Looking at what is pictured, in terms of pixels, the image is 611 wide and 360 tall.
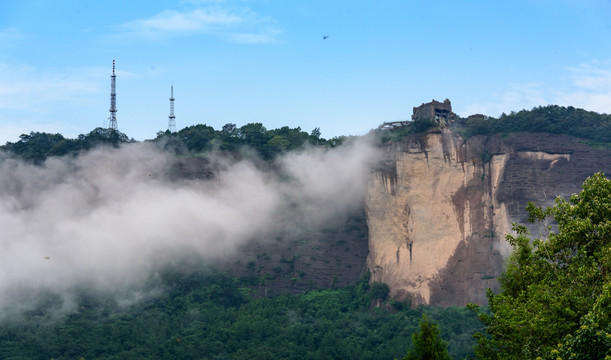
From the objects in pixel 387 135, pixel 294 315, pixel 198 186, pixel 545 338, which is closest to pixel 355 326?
pixel 294 315

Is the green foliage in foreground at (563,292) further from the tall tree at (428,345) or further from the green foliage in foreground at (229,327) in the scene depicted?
the green foliage in foreground at (229,327)

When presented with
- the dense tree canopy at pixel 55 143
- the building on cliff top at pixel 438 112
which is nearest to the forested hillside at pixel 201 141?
the dense tree canopy at pixel 55 143

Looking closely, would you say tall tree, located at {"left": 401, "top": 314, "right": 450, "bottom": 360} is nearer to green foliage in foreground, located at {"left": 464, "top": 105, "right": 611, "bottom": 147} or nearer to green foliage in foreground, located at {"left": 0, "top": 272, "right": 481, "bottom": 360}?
green foliage in foreground, located at {"left": 0, "top": 272, "right": 481, "bottom": 360}

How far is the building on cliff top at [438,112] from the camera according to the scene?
75188 mm

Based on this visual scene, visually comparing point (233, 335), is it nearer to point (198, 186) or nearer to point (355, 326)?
point (355, 326)

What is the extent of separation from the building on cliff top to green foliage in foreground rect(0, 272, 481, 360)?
13646mm

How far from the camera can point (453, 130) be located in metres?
75.1

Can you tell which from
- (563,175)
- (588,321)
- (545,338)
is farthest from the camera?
(563,175)

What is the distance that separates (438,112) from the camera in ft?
248

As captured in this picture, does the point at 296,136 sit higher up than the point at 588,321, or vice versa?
the point at 296,136

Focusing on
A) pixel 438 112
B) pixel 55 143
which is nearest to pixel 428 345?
pixel 438 112

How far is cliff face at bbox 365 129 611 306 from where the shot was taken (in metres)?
71.7

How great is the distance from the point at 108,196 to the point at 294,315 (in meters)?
23.1

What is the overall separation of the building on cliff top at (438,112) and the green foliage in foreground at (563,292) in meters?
46.2
